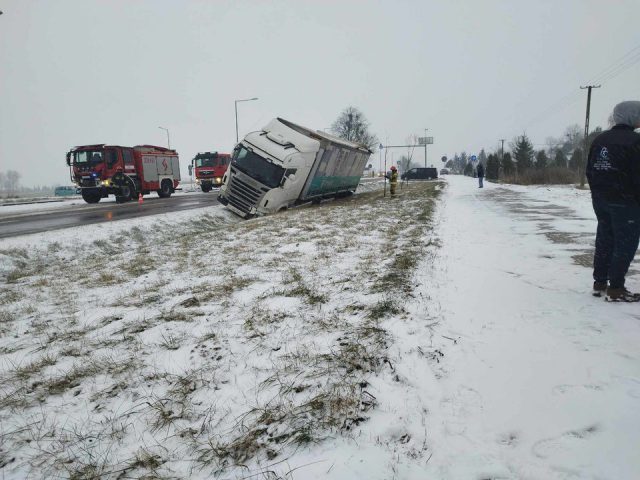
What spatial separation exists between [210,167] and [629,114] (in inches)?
1123

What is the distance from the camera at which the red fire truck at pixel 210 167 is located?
2941 cm

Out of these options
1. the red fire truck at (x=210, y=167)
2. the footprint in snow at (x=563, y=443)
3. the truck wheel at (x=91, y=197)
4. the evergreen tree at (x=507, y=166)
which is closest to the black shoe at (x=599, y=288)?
the footprint in snow at (x=563, y=443)

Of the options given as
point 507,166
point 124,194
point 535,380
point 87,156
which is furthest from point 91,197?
point 507,166

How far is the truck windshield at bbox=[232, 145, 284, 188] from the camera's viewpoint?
48.9 ft

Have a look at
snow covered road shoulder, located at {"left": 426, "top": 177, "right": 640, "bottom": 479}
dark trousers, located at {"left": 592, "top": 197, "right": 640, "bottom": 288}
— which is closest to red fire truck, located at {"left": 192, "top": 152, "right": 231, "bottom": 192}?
snow covered road shoulder, located at {"left": 426, "top": 177, "right": 640, "bottom": 479}

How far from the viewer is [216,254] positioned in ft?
24.5

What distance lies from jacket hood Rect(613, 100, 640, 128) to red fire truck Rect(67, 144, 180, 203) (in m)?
21.1

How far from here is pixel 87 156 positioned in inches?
774

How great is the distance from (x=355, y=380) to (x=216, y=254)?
5.29 m

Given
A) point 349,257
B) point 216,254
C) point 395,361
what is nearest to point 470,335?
point 395,361

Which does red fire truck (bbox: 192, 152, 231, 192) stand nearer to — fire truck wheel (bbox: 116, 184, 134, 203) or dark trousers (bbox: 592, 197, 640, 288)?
fire truck wheel (bbox: 116, 184, 134, 203)

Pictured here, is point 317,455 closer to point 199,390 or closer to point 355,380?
point 355,380

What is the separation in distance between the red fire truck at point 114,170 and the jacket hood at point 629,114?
69.1 ft

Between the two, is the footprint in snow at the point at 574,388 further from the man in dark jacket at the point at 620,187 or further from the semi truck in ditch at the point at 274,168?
the semi truck in ditch at the point at 274,168
